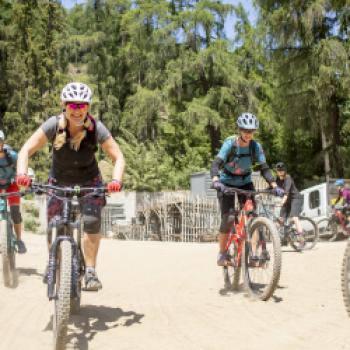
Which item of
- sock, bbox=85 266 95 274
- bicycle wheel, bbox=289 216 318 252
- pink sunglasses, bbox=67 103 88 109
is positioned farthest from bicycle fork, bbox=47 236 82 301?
bicycle wheel, bbox=289 216 318 252

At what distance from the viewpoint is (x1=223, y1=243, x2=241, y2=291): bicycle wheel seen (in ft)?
21.9

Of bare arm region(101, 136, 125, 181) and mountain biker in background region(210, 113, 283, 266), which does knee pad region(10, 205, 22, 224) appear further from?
bare arm region(101, 136, 125, 181)

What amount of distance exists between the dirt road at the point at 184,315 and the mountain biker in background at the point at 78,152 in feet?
1.91

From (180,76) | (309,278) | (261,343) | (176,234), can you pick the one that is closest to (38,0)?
(180,76)

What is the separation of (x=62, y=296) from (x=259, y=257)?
2.69 meters

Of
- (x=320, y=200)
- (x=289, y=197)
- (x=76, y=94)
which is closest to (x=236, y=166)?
(x=76, y=94)

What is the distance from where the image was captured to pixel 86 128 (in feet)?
16.6

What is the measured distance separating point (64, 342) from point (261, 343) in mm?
1506

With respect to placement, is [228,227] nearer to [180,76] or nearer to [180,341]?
[180,341]

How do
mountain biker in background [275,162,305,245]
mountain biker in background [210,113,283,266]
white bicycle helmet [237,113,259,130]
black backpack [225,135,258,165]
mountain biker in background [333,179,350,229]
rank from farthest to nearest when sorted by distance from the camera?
1. mountain biker in background [333,179,350,229]
2. mountain biker in background [275,162,305,245]
3. black backpack [225,135,258,165]
4. mountain biker in background [210,113,283,266]
5. white bicycle helmet [237,113,259,130]

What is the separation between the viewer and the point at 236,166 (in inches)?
264

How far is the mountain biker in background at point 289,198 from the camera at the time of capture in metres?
Result: 12.1

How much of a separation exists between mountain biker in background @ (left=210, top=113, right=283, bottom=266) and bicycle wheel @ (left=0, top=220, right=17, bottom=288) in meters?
2.65

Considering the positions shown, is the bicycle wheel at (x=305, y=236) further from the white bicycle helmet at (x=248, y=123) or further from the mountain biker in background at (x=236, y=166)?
the white bicycle helmet at (x=248, y=123)
